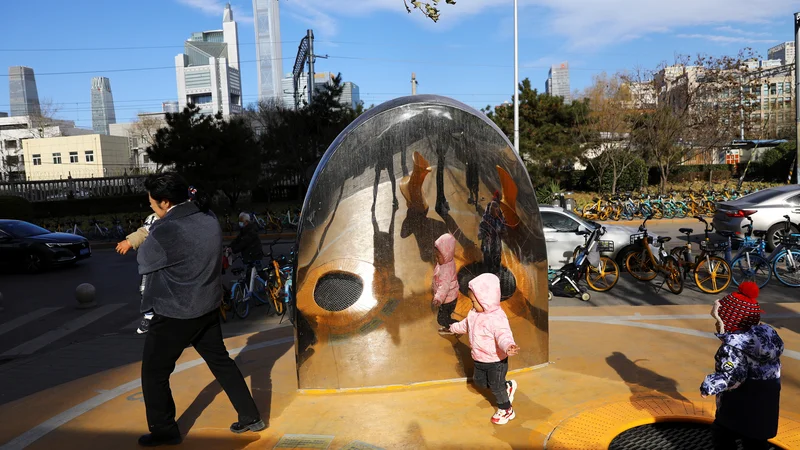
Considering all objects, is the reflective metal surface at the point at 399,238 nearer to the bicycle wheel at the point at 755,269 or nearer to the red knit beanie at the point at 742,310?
the red knit beanie at the point at 742,310

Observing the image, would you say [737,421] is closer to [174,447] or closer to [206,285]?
[206,285]

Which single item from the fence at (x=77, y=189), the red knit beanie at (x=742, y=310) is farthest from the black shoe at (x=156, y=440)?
the fence at (x=77, y=189)

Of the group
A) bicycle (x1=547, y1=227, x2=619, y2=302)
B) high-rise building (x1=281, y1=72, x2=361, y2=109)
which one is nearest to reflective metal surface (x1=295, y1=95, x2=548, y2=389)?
bicycle (x1=547, y1=227, x2=619, y2=302)

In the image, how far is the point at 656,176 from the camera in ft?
103

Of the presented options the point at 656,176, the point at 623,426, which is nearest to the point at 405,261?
the point at 623,426

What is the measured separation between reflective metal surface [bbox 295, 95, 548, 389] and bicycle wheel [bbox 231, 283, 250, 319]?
4.80 meters

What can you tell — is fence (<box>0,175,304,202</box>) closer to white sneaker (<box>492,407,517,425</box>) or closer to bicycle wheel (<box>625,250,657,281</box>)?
bicycle wheel (<box>625,250,657,281</box>)

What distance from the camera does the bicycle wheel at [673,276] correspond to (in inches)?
371

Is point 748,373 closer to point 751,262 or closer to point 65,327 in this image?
point 751,262

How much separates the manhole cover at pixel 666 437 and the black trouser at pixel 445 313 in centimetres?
158

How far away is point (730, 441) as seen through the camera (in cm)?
330

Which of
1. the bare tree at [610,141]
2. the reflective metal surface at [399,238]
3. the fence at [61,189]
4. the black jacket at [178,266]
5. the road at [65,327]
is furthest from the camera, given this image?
the fence at [61,189]

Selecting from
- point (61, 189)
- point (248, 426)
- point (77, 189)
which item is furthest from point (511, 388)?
point (61, 189)

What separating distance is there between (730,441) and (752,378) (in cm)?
42
